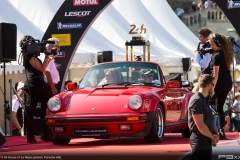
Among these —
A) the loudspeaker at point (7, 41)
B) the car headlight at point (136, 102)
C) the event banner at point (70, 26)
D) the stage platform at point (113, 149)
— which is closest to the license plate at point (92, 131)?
the stage platform at point (113, 149)

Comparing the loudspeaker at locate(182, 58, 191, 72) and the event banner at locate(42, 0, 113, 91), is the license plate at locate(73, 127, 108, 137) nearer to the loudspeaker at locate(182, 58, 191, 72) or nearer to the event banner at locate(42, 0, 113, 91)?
the event banner at locate(42, 0, 113, 91)

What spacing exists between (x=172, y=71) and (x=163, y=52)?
1296mm

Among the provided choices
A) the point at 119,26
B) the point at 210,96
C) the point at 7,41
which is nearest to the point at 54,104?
the point at 210,96

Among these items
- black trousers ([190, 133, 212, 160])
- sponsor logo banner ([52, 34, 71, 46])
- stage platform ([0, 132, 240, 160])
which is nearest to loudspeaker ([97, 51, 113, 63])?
sponsor logo banner ([52, 34, 71, 46])

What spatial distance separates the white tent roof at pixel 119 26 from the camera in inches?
890

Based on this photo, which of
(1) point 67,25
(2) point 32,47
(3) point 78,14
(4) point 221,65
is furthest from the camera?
(1) point 67,25

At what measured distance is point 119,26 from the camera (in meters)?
27.9

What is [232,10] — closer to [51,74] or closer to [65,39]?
[51,74]

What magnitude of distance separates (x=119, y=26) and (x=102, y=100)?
15.7 metres

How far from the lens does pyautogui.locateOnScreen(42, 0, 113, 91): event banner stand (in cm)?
1694

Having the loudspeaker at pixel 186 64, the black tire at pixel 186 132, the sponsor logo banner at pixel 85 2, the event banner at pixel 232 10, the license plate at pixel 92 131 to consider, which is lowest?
the black tire at pixel 186 132

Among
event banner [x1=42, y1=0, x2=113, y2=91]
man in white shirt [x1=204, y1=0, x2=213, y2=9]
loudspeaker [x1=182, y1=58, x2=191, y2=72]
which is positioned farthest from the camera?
man in white shirt [x1=204, y1=0, x2=213, y2=9]

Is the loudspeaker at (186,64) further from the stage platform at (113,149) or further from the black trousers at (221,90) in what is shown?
the stage platform at (113,149)

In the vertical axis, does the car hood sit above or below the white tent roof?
below
